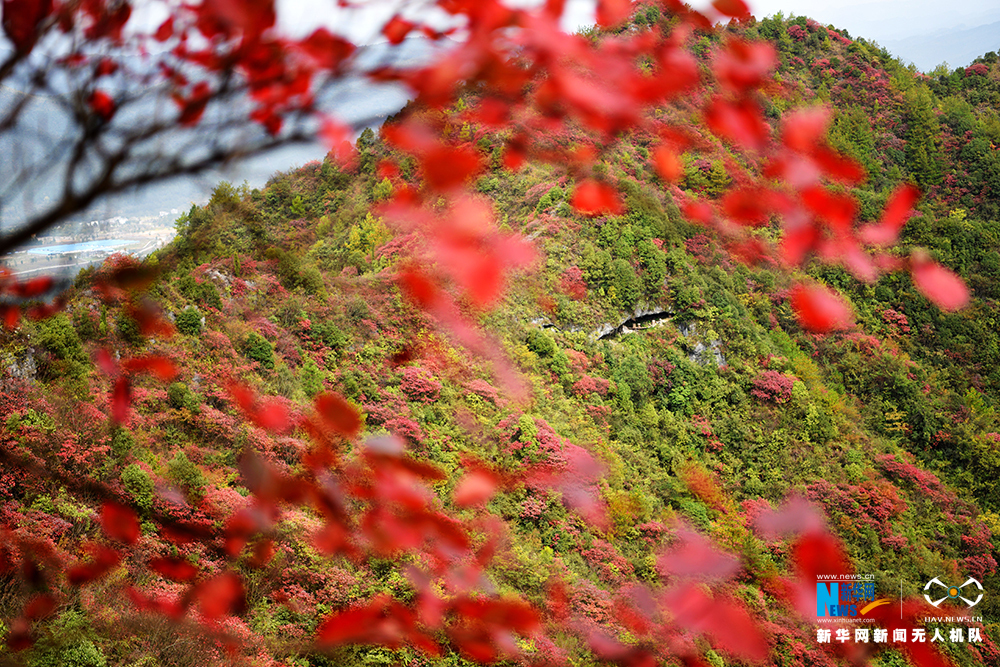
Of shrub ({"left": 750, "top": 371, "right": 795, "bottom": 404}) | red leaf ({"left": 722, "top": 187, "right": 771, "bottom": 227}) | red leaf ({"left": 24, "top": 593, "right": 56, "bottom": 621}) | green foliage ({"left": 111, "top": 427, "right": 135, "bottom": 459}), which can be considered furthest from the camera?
shrub ({"left": 750, "top": 371, "right": 795, "bottom": 404})

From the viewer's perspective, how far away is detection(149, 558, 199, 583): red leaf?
11.2ft

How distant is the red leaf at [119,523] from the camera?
11.2 ft

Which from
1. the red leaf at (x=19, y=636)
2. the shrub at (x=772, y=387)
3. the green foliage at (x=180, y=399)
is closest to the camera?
the red leaf at (x=19, y=636)

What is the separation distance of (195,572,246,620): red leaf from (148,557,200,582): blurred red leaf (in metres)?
0.12

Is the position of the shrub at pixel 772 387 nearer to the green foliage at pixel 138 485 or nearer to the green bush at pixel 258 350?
the green bush at pixel 258 350

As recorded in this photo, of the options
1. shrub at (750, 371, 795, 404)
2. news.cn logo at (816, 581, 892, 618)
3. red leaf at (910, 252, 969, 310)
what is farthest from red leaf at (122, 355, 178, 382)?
shrub at (750, 371, 795, 404)

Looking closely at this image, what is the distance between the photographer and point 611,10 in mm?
1286

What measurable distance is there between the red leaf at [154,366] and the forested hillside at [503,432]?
36 millimetres

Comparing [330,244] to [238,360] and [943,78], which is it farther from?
[943,78]

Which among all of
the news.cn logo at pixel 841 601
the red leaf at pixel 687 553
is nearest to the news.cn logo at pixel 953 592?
the news.cn logo at pixel 841 601

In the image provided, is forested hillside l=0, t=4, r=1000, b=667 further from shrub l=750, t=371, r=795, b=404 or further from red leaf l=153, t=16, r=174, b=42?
red leaf l=153, t=16, r=174, b=42

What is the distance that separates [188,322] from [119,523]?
2519 millimetres

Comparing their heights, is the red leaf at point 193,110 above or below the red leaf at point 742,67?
below

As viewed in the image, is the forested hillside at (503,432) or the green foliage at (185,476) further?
the green foliage at (185,476)
